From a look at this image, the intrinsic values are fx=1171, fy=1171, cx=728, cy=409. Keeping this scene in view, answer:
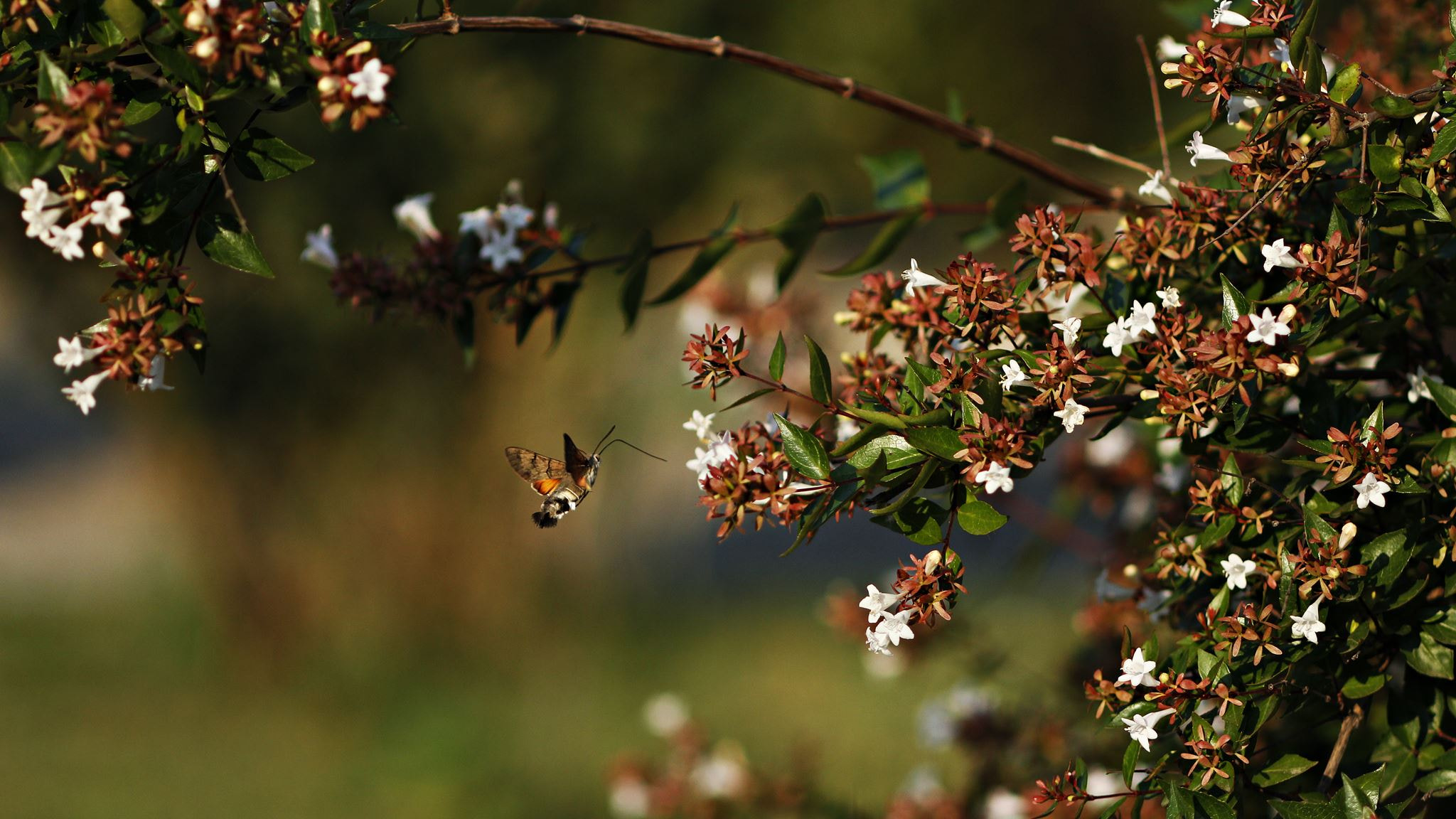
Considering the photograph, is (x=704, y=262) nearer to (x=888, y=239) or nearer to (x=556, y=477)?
(x=888, y=239)

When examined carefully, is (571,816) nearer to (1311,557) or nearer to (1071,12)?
(1311,557)

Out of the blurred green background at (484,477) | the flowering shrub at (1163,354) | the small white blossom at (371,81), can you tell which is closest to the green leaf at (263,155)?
the flowering shrub at (1163,354)

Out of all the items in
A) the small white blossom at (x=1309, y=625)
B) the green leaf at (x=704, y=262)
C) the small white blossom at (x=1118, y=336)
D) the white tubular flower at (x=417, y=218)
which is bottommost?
the small white blossom at (x=1309, y=625)

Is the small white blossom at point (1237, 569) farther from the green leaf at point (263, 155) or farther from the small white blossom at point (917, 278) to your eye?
the green leaf at point (263, 155)

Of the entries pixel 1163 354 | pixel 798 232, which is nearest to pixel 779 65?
pixel 798 232

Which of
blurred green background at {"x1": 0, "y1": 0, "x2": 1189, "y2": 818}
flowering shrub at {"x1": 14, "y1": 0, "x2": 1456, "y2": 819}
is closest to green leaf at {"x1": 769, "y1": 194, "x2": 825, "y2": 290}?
flowering shrub at {"x1": 14, "y1": 0, "x2": 1456, "y2": 819}
